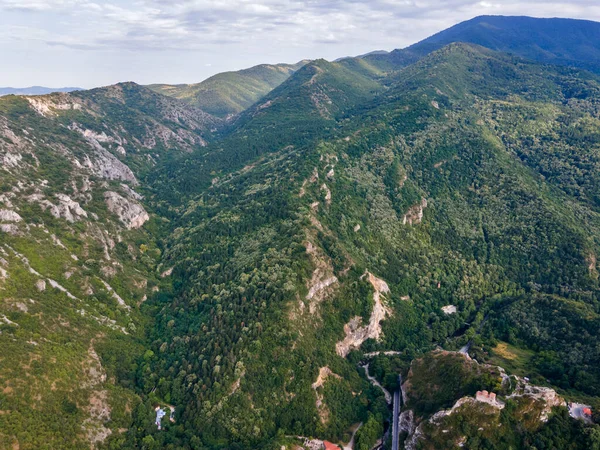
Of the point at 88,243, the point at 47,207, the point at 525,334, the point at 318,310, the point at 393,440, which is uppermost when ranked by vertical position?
the point at 47,207

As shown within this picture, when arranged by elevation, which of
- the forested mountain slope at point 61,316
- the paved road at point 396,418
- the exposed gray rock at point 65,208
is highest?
the exposed gray rock at point 65,208

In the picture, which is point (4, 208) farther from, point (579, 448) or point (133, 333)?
point (579, 448)

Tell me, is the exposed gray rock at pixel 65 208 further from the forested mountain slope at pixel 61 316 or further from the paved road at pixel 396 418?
the paved road at pixel 396 418

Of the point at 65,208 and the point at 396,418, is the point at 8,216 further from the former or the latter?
the point at 396,418

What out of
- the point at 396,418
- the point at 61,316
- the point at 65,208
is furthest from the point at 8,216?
the point at 396,418

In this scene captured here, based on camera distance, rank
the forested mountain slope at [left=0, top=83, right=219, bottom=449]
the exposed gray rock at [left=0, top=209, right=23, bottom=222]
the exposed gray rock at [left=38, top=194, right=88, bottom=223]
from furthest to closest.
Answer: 1. the exposed gray rock at [left=38, top=194, right=88, bottom=223]
2. the exposed gray rock at [left=0, top=209, right=23, bottom=222]
3. the forested mountain slope at [left=0, top=83, right=219, bottom=449]

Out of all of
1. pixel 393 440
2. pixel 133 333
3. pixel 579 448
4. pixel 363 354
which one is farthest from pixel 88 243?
pixel 579 448

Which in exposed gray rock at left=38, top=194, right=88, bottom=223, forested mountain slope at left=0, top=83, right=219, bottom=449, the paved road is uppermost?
exposed gray rock at left=38, top=194, right=88, bottom=223

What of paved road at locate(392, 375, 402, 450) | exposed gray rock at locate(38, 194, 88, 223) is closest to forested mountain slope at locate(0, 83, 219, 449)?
exposed gray rock at locate(38, 194, 88, 223)

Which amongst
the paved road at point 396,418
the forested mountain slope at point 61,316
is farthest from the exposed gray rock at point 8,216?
the paved road at point 396,418

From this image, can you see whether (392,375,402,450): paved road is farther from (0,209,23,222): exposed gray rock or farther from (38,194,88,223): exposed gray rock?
(0,209,23,222): exposed gray rock

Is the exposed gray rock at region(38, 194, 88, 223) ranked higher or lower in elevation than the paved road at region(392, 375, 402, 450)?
higher
